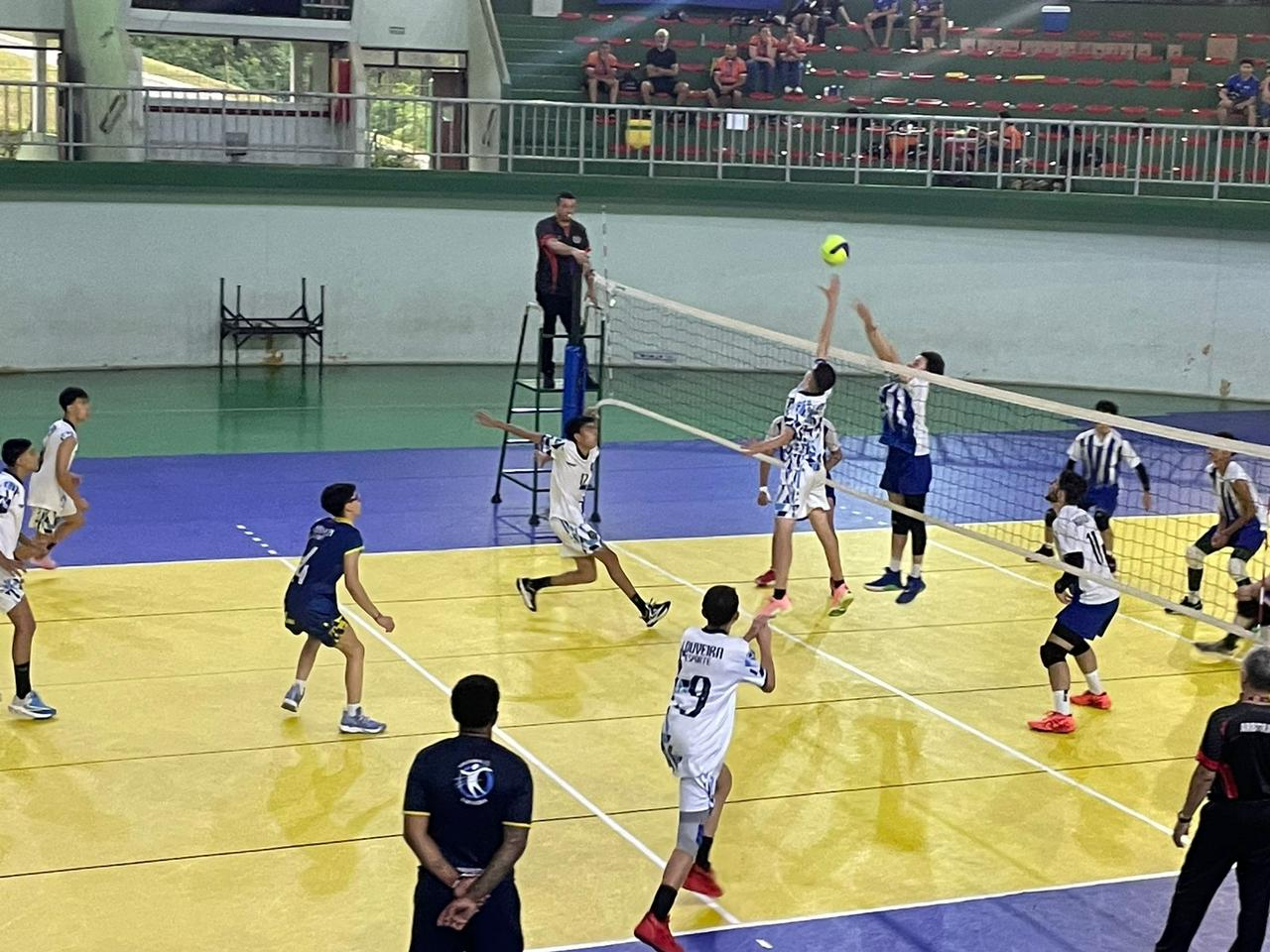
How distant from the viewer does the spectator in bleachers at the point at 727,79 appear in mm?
28406

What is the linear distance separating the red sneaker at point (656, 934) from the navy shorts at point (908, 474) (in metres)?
6.75

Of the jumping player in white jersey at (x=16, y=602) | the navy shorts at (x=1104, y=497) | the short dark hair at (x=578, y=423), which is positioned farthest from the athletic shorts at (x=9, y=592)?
the navy shorts at (x=1104, y=497)

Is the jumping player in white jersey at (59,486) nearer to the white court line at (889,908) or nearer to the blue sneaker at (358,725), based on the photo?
the blue sneaker at (358,725)

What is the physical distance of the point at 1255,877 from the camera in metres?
7.28

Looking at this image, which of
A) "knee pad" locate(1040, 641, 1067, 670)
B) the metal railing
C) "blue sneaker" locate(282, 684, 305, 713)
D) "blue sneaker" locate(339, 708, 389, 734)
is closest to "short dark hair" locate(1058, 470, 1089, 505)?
"knee pad" locate(1040, 641, 1067, 670)

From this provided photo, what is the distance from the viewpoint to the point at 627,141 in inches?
1041

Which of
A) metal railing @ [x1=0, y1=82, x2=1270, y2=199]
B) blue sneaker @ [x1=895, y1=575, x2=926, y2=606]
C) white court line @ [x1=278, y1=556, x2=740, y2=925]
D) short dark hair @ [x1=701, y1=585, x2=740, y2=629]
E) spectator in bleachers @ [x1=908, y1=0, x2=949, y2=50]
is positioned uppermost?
spectator in bleachers @ [x1=908, y1=0, x2=949, y2=50]

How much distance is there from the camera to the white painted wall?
82.5ft

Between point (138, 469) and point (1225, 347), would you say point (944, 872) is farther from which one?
point (1225, 347)

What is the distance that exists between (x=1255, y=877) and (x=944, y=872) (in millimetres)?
2100

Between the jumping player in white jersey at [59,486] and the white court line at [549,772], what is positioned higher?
the jumping player in white jersey at [59,486]

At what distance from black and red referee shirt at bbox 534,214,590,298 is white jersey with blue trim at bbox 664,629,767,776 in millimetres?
9879

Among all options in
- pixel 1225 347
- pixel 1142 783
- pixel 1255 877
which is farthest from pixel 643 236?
pixel 1255 877

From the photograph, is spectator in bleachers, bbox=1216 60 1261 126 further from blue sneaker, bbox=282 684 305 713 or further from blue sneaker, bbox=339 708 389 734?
blue sneaker, bbox=282 684 305 713
